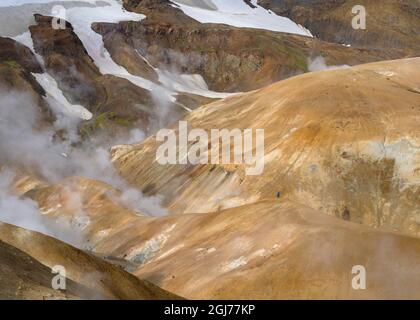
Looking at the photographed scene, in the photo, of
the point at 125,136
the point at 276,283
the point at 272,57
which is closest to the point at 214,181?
the point at 276,283

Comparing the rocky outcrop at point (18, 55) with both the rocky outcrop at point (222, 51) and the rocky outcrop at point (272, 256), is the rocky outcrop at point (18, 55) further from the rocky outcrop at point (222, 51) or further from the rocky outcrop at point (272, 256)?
the rocky outcrop at point (272, 256)

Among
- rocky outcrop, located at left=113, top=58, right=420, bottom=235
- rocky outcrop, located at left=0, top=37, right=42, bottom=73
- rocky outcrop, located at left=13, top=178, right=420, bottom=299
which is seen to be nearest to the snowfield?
rocky outcrop, located at left=0, top=37, right=42, bottom=73

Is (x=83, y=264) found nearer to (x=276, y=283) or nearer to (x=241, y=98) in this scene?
(x=276, y=283)

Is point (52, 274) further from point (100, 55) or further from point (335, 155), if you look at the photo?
point (100, 55)

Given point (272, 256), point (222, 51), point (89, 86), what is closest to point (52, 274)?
point (272, 256)

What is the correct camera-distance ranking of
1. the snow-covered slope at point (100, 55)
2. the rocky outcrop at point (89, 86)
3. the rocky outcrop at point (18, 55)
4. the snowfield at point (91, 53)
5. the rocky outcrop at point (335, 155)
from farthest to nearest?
the snow-covered slope at point (100, 55), the snowfield at point (91, 53), the rocky outcrop at point (18, 55), the rocky outcrop at point (89, 86), the rocky outcrop at point (335, 155)

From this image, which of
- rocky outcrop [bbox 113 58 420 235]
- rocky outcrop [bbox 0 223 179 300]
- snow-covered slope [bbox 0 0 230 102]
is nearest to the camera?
rocky outcrop [bbox 0 223 179 300]

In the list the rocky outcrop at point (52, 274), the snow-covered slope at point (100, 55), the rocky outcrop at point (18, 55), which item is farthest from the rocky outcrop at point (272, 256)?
the rocky outcrop at point (18, 55)

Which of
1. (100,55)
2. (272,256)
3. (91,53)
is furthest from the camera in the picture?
(100,55)

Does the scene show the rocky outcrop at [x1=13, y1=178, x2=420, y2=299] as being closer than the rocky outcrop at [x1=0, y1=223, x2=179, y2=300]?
No

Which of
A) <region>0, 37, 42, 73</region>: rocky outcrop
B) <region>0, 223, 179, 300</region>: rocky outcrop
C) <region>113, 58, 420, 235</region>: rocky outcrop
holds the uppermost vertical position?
<region>0, 223, 179, 300</region>: rocky outcrop

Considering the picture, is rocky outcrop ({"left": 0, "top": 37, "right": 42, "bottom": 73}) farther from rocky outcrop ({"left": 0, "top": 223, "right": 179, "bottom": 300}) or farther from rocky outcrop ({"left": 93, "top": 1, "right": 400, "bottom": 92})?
rocky outcrop ({"left": 0, "top": 223, "right": 179, "bottom": 300})
